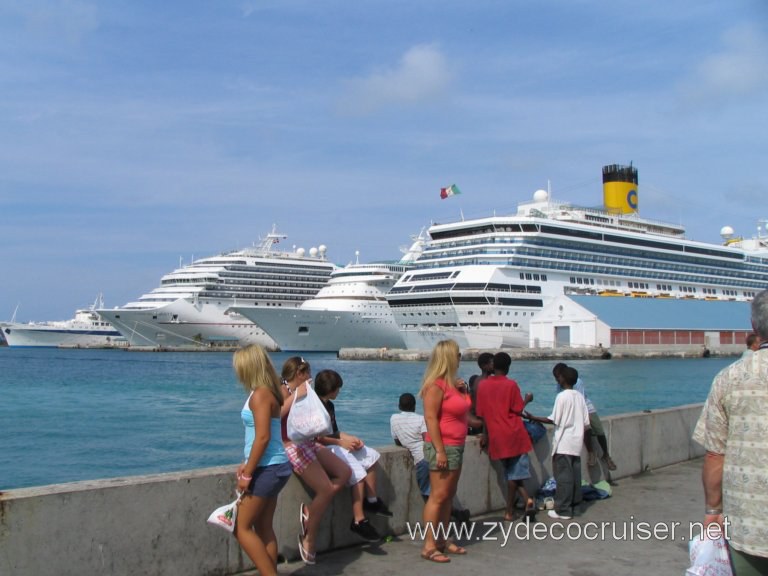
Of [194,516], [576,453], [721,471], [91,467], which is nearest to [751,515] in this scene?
[721,471]

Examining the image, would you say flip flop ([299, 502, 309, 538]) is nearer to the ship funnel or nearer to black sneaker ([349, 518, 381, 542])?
black sneaker ([349, 518, 381, 542])

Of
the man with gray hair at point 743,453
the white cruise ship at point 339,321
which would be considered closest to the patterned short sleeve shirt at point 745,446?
the man with gray hair at point 743,453

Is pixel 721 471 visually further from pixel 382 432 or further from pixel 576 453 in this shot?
pixel 382 432

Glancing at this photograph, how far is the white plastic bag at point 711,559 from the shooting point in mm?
3035

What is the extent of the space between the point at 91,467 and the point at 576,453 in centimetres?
1173

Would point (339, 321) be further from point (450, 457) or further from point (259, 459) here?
point (259, 459)

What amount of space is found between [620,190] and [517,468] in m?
67.4

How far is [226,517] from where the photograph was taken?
14.1 ft

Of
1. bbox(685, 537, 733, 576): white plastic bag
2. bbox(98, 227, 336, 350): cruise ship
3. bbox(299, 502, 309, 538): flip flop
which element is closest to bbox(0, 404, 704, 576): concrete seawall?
bbox(299, 502, 309, 538): flip flop

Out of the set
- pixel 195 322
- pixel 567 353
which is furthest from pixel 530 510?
pixel 195 322

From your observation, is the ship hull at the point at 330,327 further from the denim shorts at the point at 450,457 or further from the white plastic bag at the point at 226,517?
the white plastic bag at the point at 226,517

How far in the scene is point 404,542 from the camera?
218 inches

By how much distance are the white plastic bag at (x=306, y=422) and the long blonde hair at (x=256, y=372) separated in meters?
0.30

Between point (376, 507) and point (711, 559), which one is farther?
point (376, 507)
